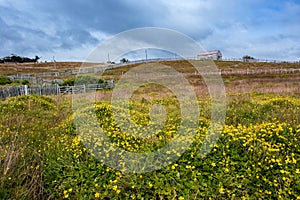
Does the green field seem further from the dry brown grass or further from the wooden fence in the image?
the dry brown grass

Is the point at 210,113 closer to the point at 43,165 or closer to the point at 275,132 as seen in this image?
the point at 275,132

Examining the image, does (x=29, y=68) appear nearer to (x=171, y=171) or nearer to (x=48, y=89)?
(x=48, y=89)

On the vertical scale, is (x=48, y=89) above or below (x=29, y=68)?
below

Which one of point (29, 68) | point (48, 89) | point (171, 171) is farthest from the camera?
point (29, 68)

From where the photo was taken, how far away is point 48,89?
75.3ft

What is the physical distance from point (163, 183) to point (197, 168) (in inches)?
27.4

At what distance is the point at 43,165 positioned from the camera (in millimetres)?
4254

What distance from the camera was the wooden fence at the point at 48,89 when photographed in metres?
18.1

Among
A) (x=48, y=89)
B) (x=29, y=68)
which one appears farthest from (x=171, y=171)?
(x=29, y=68)

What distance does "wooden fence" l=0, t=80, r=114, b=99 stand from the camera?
18.1m

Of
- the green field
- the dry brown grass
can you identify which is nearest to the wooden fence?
the green field

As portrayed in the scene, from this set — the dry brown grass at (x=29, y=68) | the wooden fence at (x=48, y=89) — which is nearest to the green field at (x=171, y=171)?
the wooden fence at (x=48, y=89)

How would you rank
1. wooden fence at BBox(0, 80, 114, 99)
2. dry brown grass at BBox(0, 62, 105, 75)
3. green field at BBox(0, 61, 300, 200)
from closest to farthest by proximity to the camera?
1. green field at BBox(0, 61, 300, 200)
2. wooden fence at BBox(0, 80, 114, 99)
3. dry brown grass at BBox(0, 62, 105, 75)

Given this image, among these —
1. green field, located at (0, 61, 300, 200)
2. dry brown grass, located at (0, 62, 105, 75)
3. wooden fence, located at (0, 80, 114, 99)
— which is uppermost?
dry brown grass, located at (0, 62, 105, 75)
